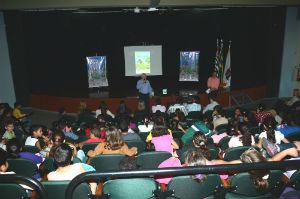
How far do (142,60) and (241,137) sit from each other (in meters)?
8.48

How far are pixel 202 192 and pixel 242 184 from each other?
383 millimetres

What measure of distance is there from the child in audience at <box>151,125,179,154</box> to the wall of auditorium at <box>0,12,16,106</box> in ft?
27.4

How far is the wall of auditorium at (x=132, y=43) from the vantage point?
10.3m

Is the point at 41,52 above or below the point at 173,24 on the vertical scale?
below

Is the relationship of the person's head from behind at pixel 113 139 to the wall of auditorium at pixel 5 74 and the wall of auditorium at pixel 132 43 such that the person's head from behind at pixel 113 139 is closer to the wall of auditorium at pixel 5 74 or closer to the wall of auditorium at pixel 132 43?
the wall of auditorium at pixel 132 43

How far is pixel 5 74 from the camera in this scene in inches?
386

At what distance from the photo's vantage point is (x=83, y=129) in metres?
5.40

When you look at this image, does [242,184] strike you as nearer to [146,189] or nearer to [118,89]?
[146,189]

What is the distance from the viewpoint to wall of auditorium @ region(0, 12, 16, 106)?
9500 mm

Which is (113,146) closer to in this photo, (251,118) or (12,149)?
(12,149)

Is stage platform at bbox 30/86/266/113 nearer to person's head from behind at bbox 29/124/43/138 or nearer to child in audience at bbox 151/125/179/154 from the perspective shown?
person's head from behind at bbox 29/124/43/138

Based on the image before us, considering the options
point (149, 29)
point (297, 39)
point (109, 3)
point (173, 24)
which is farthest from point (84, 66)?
point (297, 39)

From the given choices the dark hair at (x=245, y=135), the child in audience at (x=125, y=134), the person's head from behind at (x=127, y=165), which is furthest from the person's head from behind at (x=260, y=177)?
the child in audience at (x=125, y=134)

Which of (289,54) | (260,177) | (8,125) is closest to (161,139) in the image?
(260,177)
